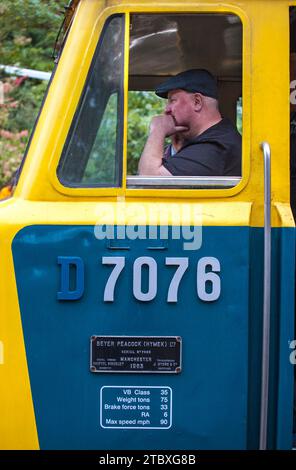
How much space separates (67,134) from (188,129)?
0.53 m

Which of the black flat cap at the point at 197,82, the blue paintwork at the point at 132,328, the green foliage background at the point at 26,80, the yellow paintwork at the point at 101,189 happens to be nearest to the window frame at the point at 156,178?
the yellow paintwork at the point at 101,189

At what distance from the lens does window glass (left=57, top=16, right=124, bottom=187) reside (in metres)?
2.90

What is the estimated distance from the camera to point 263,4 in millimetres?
2916

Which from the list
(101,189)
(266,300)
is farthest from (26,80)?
(266,300)

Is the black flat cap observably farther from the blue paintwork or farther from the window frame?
the blue paintwork

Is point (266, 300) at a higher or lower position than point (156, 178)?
lower

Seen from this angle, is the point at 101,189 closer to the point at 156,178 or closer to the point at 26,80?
the point at 156,178

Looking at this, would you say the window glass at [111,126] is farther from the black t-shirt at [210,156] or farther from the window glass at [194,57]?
the black t-shirt at [210,156]

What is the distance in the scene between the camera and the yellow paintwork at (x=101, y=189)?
282 cm

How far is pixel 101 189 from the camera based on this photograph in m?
2.88

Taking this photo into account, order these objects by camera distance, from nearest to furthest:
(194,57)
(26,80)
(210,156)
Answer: (210,156) → (194,57) → (26,80)

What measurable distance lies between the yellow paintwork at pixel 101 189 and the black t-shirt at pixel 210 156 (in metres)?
0.12

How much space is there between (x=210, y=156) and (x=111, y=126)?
1.28ft
